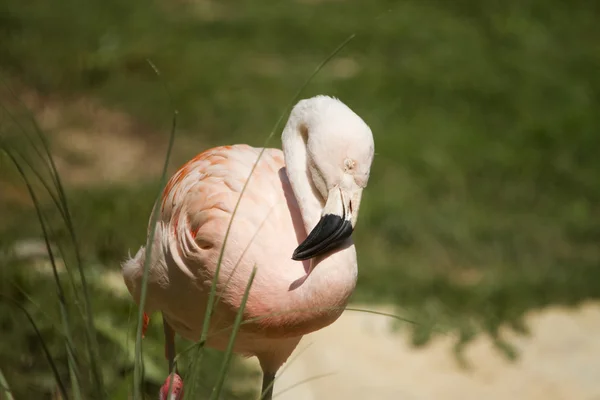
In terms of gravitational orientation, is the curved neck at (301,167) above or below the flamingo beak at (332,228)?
above

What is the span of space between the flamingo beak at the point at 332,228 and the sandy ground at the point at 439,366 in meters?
1.53

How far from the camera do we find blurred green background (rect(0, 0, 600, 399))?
4.71 m

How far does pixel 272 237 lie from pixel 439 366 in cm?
200

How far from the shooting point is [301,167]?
279cm

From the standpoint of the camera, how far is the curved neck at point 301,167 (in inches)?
107

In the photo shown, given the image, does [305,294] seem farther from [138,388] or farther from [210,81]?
[210,81]

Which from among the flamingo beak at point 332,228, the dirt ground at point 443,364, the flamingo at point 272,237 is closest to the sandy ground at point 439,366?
the dirt ground at point 443,364

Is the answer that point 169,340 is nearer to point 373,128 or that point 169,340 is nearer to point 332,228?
point 332,228

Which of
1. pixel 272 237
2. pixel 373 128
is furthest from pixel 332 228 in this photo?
pixel 373 128

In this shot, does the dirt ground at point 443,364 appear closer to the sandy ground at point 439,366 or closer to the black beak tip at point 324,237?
the sandy ground at point 439,366

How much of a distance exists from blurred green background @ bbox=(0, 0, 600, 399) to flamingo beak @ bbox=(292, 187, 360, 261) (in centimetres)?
122

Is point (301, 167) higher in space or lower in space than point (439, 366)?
lower

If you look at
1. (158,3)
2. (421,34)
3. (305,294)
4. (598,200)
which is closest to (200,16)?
(158,3)

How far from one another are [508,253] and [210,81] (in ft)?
9.95
